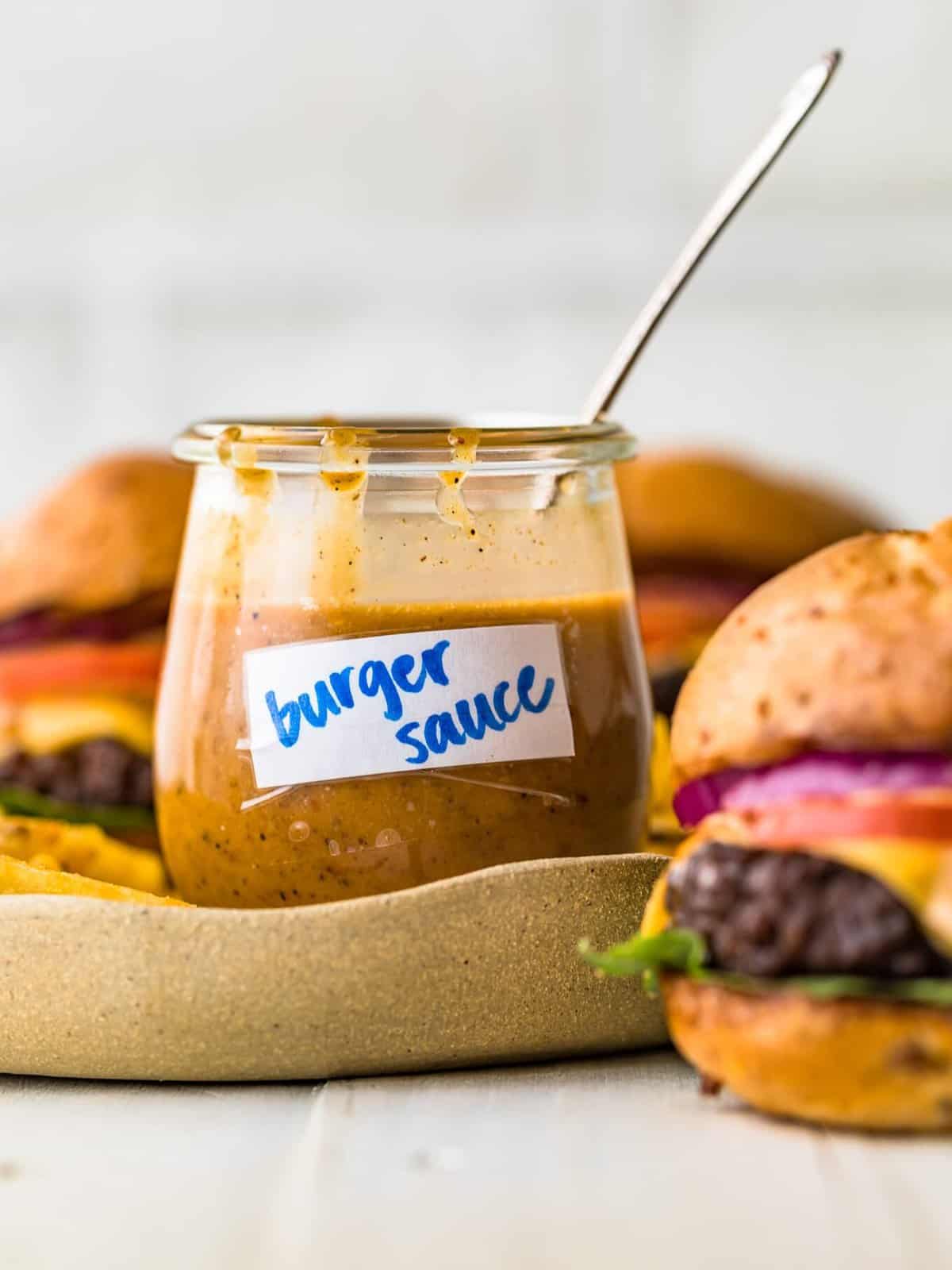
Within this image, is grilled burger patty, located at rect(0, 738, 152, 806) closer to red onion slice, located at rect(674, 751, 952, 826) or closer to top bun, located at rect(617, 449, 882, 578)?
Answer: top bun, located at rect(617, 449, 882, 578)

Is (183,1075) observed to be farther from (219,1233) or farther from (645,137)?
(645,137)

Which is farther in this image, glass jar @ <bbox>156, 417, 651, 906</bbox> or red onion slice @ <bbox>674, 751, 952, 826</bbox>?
glass jar @ <bbox>156, 417, 651, 906</bbox>

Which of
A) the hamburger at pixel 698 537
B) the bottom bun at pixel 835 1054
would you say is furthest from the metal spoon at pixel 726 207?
the hamburger at pixel 698 537

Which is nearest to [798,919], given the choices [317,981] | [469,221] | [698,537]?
[317,981]

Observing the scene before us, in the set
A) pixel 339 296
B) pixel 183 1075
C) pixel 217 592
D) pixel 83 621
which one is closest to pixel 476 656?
pixel 217 592

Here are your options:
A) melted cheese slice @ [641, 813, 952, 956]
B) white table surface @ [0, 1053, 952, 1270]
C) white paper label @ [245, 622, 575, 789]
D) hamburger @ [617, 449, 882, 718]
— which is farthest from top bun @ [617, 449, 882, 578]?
melted cheese slice @ [641, 813, 952, 956]

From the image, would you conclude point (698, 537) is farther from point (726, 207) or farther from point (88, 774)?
point (726, 207)

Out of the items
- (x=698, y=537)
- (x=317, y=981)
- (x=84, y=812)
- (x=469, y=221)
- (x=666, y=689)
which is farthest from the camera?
(x=469, y=221)
